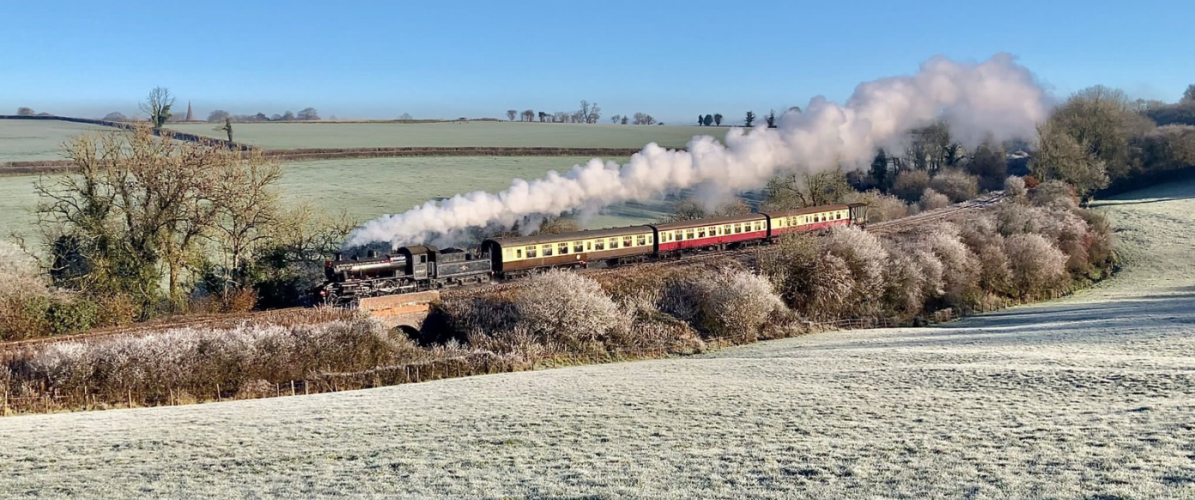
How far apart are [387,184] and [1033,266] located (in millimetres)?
50227

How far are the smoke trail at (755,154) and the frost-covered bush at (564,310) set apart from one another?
658 centimetres

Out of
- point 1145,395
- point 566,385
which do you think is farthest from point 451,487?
point 1145,395

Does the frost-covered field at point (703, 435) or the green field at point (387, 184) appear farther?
the green field at point (387, 184)

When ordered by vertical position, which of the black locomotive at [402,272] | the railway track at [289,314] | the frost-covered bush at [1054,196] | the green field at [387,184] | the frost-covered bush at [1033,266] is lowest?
the frost-covered bush at [1033,266]

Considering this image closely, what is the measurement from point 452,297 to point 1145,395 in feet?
83.0

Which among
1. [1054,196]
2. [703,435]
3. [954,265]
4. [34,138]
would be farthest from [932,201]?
[34,138]

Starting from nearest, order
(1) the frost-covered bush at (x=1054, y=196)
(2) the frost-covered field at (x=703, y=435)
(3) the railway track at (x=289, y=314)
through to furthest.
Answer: (2) the frost-covered field at (x=703, y=435), (3) the railway track at (x=289, y=314), (1) the frost-covered bush at (x=1054, y=196)

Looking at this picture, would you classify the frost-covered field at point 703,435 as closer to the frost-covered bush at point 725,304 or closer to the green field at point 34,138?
the frost-covered bush at point 725,304

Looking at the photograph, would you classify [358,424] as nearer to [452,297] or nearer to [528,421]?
[528,421]

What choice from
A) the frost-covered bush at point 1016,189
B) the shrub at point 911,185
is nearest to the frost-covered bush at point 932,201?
the shrub at point 911,185

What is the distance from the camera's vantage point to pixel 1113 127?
77.2 meters

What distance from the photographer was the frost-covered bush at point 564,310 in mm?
31359

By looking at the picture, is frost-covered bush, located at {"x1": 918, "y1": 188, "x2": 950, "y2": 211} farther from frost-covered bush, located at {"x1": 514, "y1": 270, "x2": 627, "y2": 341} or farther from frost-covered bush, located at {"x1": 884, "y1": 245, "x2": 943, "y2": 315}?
frost-covered bush, located at {"x1": 514, "y1": 270, "x2": 627, "y2": 341}

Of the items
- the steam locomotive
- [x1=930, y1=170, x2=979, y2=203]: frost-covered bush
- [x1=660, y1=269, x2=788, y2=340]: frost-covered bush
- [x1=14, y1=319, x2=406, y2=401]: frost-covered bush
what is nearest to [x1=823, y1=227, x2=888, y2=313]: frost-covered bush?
the steam locomotive
